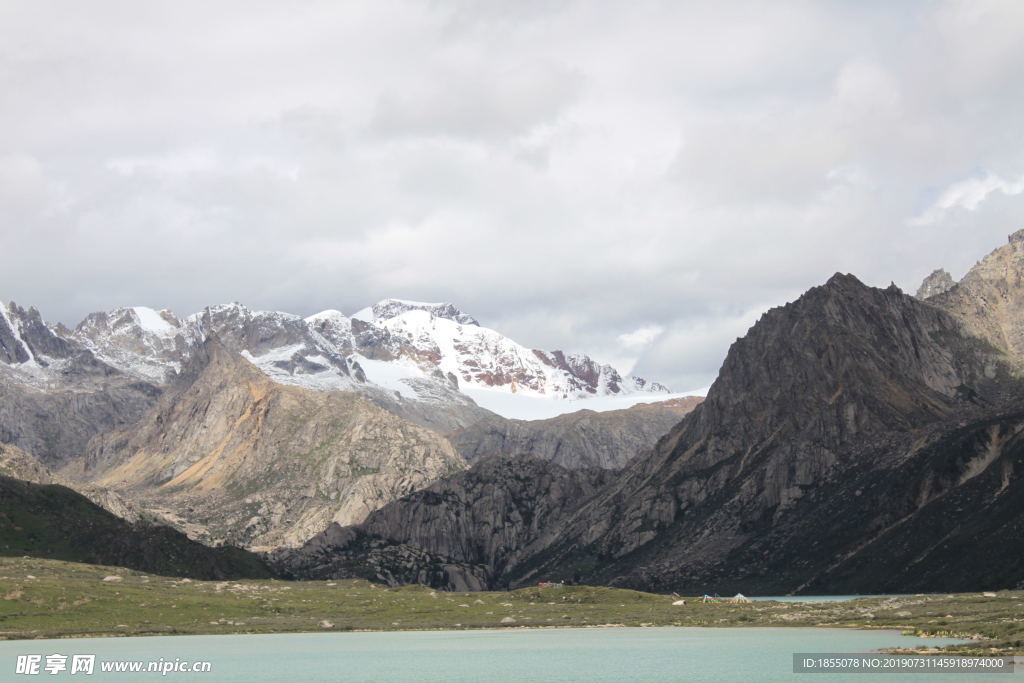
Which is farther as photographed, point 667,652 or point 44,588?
point 44,588

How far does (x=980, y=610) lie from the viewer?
145625mm

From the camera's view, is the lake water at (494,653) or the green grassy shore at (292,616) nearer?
the lake water at (494,653)

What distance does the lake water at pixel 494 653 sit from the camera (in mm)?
98375

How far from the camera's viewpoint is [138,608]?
181m

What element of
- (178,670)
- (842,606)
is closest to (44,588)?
(178,670)

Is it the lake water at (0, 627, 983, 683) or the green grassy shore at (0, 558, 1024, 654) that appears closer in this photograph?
the lake water at (0, 627, 983, 683)

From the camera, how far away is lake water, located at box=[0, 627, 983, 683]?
98375 mm

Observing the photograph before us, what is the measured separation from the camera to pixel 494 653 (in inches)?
5015

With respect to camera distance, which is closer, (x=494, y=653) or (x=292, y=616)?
(x=494, y=653)

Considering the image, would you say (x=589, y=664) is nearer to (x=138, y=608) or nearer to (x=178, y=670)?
(x=178, y=670)

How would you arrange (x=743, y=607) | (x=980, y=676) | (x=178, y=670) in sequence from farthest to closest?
(x=743, y=607)
(x=178, y=670)
(x=980, y=676)

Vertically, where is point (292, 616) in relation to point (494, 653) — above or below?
below

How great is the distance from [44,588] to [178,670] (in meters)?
84.3

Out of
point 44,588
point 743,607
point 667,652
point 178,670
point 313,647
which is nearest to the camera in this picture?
point 178,670
